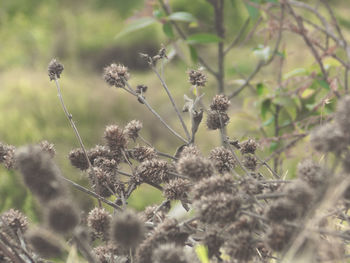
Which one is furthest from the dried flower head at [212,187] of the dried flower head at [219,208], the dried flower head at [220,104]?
the dried flower head at [220,104]

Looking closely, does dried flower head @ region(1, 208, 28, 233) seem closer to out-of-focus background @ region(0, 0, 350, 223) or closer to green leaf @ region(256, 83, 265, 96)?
out-of-focus background @ region(0, 0, 350, 223)

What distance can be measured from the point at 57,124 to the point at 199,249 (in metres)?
1.05

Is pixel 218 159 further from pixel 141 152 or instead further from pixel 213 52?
pixel 213 52

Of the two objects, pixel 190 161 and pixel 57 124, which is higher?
pixel 57 124

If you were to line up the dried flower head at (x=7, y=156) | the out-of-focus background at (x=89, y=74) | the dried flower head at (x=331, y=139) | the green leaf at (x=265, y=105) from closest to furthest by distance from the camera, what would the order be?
the dried flower head at (x=331, y=139), the dried flower head at (x=7, y=156), the green leaf at (x=265, y=105), the out-of-focus background at (x=89, y=74)

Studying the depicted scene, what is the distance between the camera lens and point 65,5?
271 centimetres

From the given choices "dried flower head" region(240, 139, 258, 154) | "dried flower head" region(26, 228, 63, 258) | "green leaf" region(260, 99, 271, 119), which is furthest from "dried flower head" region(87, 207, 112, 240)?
"green leaf" region(260, 99, 271, 119)

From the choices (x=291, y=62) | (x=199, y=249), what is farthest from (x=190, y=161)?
(x=291, y=62)

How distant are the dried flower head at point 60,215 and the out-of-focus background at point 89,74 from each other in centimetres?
15

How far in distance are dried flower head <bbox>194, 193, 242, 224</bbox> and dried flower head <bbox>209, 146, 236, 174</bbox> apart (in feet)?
0.31

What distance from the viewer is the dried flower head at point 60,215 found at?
0.18 m

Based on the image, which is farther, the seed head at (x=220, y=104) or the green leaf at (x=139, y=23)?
the green leaf at (x=139, y=23)

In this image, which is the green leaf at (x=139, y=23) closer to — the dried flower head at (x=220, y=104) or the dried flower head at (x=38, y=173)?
the dried flower head at (x=220, y=104)

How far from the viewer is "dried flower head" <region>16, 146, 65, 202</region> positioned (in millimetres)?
190
